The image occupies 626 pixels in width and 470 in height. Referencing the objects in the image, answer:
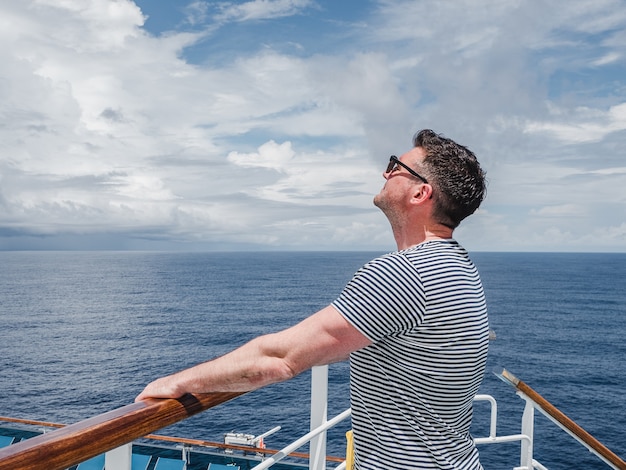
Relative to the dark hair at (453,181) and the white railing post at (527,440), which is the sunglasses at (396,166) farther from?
the white railing post at (527,440)

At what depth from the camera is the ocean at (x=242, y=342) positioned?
30.8 metres

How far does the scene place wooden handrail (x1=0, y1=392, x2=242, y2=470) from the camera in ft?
3.36

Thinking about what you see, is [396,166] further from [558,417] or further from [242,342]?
[242,342]

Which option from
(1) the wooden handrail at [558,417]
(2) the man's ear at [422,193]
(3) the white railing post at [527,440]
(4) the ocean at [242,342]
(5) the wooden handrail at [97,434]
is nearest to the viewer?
(5) the wooden handrail at [97,434]

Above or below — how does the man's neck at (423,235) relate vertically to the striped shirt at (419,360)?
above

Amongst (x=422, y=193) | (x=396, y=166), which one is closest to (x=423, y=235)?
(x=422, y=193)

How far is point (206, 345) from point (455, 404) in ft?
167

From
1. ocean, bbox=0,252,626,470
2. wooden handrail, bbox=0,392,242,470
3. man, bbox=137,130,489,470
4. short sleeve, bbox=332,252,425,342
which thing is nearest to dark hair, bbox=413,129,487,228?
man, bbox=137,130,489,470

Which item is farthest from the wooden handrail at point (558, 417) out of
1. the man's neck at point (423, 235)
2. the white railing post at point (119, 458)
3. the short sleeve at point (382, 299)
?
the white railing post at point (119, 458)

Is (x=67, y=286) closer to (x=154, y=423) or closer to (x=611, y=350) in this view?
(x=611, y=350)

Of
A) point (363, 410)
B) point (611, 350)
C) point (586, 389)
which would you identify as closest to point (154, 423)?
point (363, 410)

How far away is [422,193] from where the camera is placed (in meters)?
1.60

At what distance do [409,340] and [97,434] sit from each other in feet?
2.49

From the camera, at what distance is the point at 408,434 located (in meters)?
1.48
